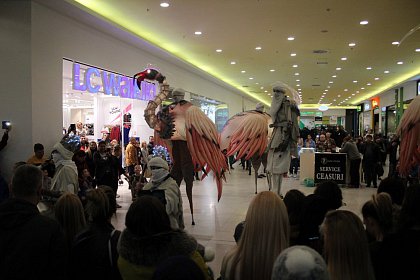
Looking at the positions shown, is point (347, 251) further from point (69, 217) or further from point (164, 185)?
point (164, 185)

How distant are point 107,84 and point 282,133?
5288 mm

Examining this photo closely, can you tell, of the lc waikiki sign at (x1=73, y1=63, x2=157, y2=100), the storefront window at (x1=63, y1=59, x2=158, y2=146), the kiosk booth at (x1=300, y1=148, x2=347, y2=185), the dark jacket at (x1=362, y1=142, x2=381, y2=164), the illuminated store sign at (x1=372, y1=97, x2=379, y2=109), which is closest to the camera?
the lc waikiki sign at (x1=73, y1=63, x2=157, y2=100)

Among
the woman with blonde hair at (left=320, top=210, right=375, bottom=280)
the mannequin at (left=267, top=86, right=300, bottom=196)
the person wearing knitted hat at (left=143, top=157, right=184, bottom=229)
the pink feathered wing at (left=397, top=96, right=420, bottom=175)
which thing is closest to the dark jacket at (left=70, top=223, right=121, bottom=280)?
the woman with blonde hair at (left=320, top=210, right=375, bottom=280)

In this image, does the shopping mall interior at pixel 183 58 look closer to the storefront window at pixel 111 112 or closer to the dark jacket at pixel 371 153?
the storefront window at pixel 111 112

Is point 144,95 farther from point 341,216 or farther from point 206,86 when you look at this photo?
point 341,216

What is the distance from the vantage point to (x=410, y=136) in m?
5.78

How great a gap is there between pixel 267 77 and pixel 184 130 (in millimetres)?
14627

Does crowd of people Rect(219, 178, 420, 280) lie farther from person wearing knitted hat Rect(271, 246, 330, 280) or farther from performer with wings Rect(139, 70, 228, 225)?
performer with wings Rect(139, 70, 228, 225)

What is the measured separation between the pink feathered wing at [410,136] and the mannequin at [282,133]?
1.55 metres

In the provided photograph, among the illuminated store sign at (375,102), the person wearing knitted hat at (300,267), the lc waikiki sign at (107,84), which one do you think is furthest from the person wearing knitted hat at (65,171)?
the illuminated store sign at (375,102)

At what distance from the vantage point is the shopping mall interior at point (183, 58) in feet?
24.1

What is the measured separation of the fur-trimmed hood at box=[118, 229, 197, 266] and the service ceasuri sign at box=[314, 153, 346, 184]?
9477 mm

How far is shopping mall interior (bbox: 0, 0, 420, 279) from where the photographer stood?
24.1 ft

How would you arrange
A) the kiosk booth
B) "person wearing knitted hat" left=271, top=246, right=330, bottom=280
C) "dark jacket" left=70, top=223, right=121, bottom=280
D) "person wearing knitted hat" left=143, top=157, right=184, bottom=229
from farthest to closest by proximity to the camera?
the kiosk booth, "person wearing knitted hat" left=143, top=157, right=184, bottom=229, "dark jacket" left=70, top=223, right=121, bottom=280, "person wearing knitted hat" left=271, top=246, right=330, bottom=280
